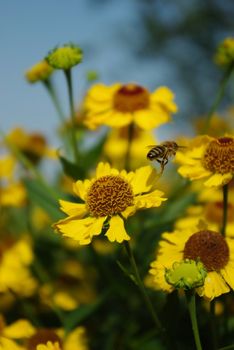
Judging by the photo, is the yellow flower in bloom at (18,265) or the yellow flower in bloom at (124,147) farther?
the yellow flower in bloom at (124,147)

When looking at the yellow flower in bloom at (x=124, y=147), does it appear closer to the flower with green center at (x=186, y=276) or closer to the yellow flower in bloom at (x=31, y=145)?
the yellow flower in bloom at (x=31, y=145)

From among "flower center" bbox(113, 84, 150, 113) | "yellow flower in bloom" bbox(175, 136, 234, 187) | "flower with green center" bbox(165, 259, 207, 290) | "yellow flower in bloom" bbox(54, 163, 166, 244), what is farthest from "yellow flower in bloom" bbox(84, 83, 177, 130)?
"flower with green center" bbox(165, 259, 207, 290)

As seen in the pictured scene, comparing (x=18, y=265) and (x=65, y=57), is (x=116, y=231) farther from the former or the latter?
(x=18, y=265)

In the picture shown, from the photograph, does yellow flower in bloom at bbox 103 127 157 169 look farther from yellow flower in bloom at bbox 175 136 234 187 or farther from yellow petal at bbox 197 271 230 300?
yellow petal at bbox 197 271 230 300

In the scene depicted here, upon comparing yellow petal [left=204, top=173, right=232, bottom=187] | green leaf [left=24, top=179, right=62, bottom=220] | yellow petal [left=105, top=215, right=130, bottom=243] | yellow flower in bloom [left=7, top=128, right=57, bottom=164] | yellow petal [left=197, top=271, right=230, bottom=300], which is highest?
yellow flower in bloom [left=7, top=128, right=57, bottom=164]

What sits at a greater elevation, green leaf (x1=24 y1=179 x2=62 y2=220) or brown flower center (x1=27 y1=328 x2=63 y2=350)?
green leaf (x1=24 y1=179 x2=62 y2=220)

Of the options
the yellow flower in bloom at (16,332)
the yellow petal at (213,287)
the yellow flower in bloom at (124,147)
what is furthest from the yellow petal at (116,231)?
the yellow flower in bloom at (124,147)
